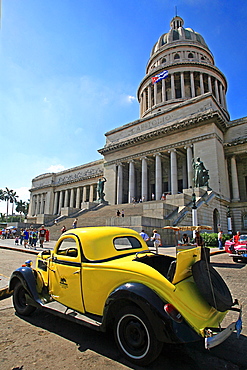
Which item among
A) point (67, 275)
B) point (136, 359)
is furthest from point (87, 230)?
point (136, 359)

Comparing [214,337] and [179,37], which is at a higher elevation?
[179,37]

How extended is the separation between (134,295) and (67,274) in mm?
1436

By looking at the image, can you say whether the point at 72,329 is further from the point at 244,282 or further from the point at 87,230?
the point at 244,282

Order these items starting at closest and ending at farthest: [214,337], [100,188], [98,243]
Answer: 1. [214,337]
2. [98,243]
3. [100,188]

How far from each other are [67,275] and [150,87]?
55.7 meters

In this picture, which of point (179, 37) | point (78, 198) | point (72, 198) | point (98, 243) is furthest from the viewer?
point (72, 198)

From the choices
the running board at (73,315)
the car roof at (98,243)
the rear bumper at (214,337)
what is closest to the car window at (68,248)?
the car roof at (98,243)

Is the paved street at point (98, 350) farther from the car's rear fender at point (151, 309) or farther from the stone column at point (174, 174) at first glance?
the stone column at point (174, 174)

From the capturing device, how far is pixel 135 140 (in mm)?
38531

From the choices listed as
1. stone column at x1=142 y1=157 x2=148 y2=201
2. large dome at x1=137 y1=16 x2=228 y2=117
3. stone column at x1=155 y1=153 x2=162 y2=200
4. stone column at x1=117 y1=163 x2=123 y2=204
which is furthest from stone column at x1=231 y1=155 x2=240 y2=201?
stone column at x1=117 y1=163 x2=123 y2=204

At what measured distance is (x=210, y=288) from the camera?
287 centimetres

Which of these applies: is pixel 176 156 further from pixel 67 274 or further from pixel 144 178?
pixel 67 274

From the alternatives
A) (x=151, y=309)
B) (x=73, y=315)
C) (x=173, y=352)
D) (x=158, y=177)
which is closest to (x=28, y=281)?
(x=73, y=315)

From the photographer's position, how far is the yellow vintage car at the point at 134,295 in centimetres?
253
